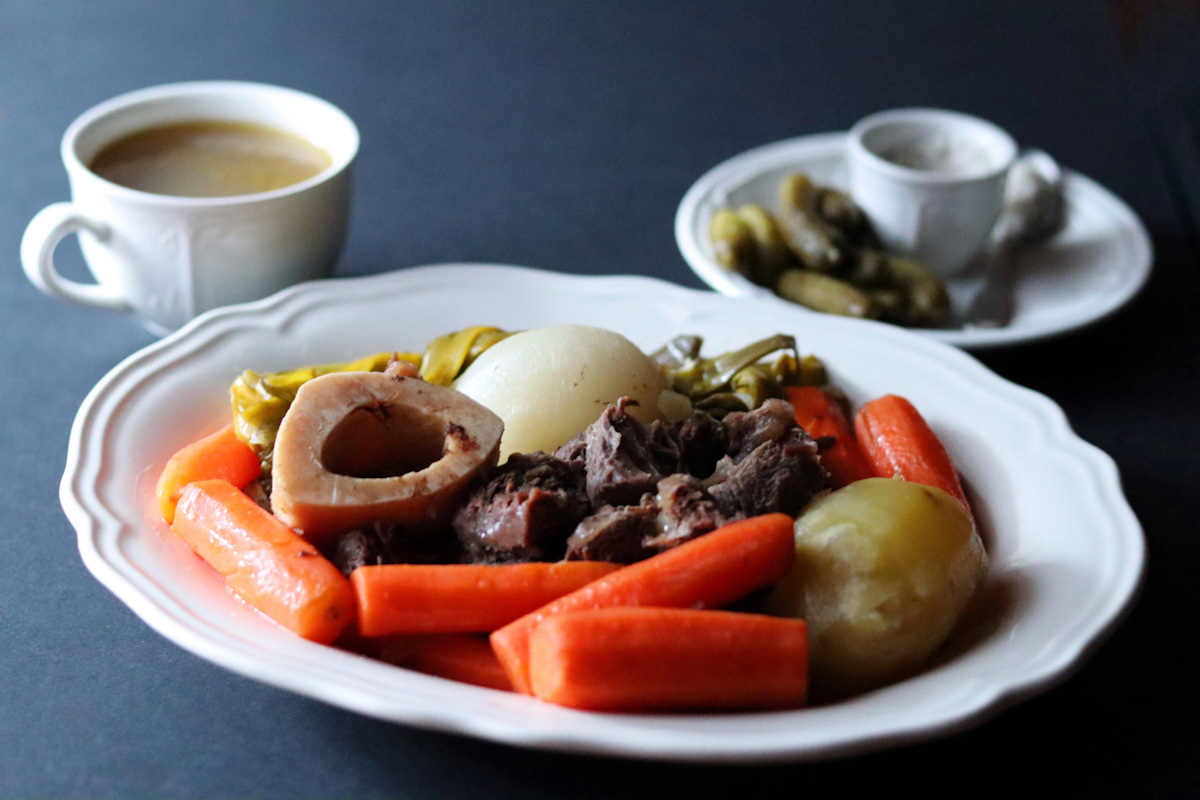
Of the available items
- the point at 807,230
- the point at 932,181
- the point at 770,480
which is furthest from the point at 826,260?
the point at 770,480

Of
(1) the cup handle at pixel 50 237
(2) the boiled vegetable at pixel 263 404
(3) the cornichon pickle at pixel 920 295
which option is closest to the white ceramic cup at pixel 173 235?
(1) the cup handle at pixel 50 237

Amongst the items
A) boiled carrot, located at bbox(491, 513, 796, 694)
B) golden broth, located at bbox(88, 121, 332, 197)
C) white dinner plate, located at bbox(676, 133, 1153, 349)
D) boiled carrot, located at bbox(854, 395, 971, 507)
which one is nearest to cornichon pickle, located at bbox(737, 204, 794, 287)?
white dinner plate, located at bbox(676, 133, 1153, 349)

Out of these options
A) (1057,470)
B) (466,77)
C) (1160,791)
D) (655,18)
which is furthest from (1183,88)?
(1160,791)

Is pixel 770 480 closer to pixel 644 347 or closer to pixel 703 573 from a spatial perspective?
pixel 703 573

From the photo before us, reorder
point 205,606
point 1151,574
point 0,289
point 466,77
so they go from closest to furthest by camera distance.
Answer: point 205,606 < point 1151,574 < point 0,289 < point 466,77

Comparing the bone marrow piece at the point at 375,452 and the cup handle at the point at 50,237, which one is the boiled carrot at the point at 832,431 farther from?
the cup handle at the point at 50,237

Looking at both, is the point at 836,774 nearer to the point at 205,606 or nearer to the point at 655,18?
the point at 205,606
